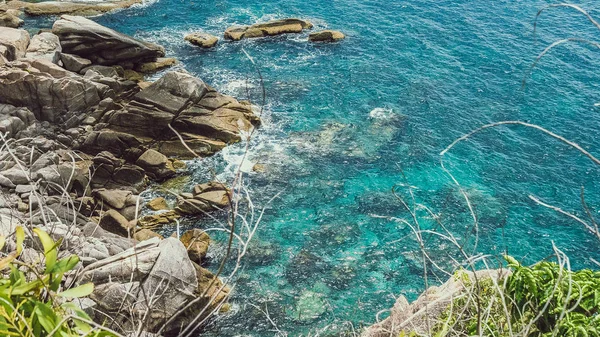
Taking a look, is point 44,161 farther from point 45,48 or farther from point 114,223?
point 45,48

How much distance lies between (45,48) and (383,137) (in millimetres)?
19275

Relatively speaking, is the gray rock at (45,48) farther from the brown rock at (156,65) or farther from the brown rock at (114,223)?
the brown rock at (114,223)

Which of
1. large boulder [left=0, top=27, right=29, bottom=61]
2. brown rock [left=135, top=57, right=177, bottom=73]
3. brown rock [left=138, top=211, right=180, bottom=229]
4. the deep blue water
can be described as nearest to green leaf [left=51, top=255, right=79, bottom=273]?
the deep blue water

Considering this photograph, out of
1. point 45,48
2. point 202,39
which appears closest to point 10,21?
point 45,48

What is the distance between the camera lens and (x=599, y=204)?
27234mm

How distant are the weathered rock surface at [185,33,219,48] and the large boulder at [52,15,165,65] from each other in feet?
16.4

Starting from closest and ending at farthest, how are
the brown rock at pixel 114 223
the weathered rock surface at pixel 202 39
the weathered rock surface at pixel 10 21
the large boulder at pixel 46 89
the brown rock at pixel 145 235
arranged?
the brown rock at pixel 145 235 → the brown rock at pixel 114 223 → the large boulder at pixel 46 89 → the weathered rock surface at pixel 10 21 → the weathered rock surface at pixel 202 39

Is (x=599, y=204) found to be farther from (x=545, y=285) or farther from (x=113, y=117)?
(x=113, y=117)

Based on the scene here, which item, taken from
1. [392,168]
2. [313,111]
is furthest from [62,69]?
[392,168]

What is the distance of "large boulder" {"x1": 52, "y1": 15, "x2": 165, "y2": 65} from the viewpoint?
3425 cm

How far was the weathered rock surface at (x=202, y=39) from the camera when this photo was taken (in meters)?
40.4

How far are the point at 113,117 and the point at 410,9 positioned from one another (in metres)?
26.2

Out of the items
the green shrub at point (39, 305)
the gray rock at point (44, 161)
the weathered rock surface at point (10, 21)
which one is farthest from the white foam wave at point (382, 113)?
the green shrub at point (39, 305)

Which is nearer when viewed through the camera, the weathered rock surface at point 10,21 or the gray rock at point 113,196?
the gray rock at point 113,196
